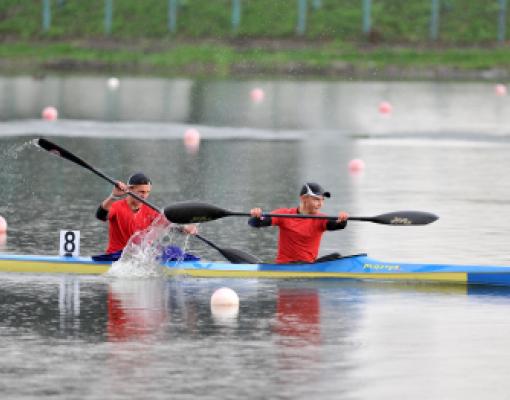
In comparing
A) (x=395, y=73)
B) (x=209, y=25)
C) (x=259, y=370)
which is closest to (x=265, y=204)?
(x=259, y=370)

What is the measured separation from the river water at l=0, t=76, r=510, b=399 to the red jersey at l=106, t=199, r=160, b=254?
583 millimetres

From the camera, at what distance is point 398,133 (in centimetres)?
4356

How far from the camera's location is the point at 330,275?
63.5 feet

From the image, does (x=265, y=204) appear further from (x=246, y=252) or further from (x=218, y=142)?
(x=218, y=142)

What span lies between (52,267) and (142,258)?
120cm

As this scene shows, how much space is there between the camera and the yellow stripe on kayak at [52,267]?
1975 cm

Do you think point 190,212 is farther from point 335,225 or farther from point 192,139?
point 192,139

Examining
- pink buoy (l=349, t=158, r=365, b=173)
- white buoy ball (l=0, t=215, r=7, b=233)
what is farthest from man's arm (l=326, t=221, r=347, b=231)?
pink buoy (l=349, t=158, r=365, b=173)

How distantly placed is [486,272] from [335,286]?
1.83 m

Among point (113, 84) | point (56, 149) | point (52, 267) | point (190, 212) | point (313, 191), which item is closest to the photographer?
point (313, 191)

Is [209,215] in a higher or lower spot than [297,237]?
higher

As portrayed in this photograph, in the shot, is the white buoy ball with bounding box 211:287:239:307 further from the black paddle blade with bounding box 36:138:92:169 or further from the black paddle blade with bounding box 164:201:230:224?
the black paddle blade with bounding box 36:138:92:169

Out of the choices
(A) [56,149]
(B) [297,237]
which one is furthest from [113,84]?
(B) [297,237]

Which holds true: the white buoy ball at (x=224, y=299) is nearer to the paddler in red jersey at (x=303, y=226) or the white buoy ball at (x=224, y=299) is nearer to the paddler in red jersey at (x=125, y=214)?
the paddler in red jersey at (x=303, y=226)
